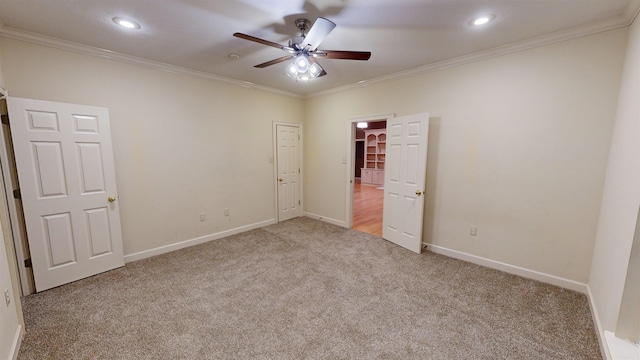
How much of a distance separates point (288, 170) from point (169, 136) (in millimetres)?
2182

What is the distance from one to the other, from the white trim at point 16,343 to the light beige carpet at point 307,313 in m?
0.04

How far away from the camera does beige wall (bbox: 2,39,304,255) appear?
2.62 meters

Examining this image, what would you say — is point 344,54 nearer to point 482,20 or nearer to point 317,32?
point 317,32

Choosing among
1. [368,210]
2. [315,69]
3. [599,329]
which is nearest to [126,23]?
[315,69]

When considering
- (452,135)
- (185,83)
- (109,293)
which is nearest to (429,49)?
(452,135)

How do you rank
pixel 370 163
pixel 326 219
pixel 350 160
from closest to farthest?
pixel 350 160
pixel 326 219
pixel 370 163

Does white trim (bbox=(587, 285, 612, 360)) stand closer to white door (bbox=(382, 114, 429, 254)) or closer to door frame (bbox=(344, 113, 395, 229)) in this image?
white door (bbox=(382, 114, 429, 254))

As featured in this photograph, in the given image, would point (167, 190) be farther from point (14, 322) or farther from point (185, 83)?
point (14, 322)

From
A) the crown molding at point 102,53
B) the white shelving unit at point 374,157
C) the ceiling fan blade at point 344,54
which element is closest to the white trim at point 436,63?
the crown molding at point 102,53

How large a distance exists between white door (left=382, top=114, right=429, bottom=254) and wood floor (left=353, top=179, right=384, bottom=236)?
0.62m

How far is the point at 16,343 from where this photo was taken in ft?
5.83

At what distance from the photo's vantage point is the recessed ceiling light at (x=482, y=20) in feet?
7.02

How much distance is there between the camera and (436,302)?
2.38 m

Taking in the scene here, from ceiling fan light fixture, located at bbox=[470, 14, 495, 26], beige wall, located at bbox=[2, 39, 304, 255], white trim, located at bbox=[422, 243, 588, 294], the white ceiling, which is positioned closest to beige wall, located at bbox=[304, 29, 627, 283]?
white trim, located at bbox=[422, 243, 588, 294]
